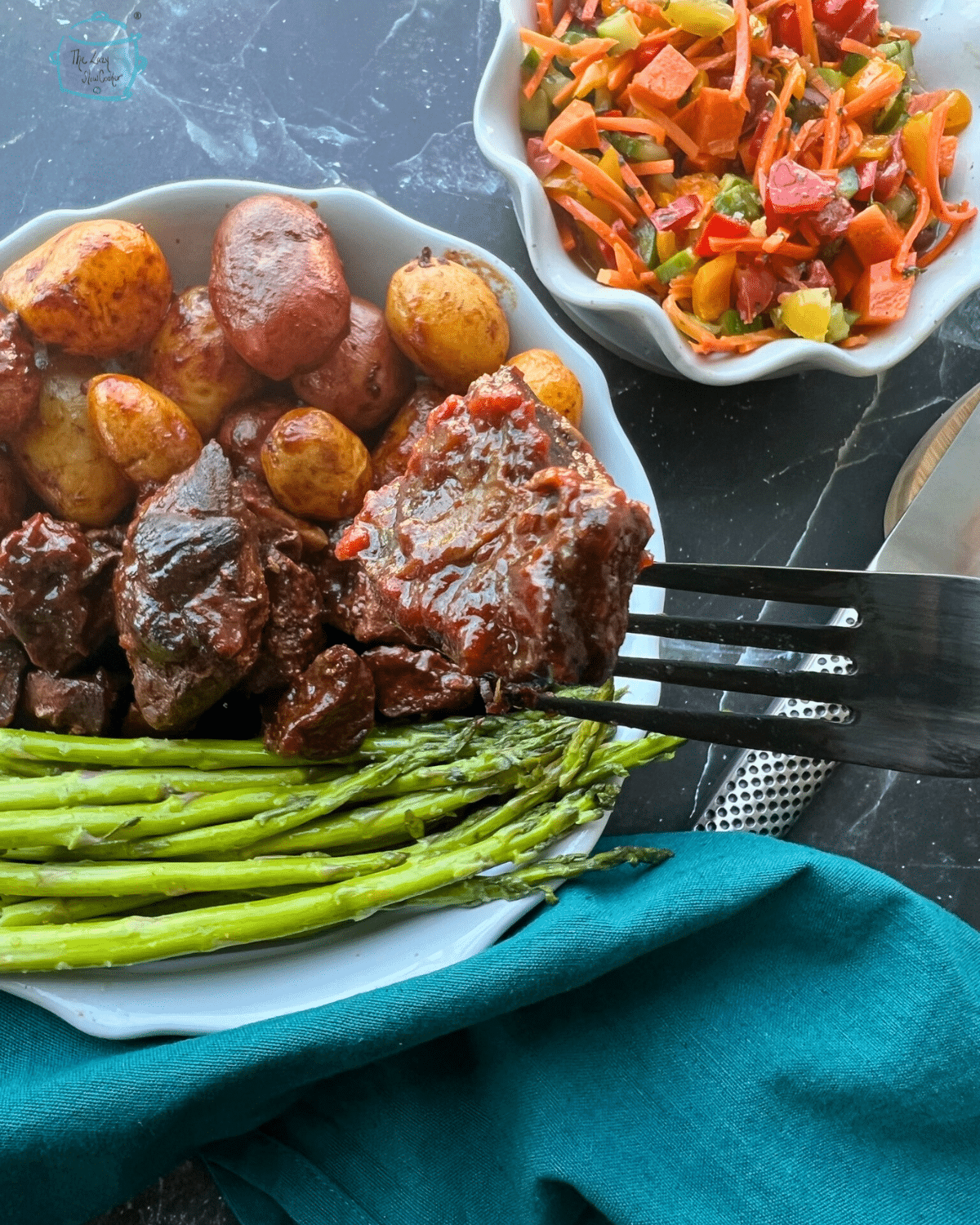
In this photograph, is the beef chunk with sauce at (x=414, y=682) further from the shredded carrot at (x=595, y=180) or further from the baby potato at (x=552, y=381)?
the shredded carrot at (x=595, y=180)

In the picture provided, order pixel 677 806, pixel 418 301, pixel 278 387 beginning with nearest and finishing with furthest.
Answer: pixel 418 301 < pixel 278 387 < pixel 677 806

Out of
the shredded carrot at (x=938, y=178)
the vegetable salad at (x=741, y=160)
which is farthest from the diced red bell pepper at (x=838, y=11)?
the shredded carrot at (x=938, y=178)

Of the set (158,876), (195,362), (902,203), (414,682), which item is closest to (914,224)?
(902,203)

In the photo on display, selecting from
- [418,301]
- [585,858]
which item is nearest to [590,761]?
[585,858]

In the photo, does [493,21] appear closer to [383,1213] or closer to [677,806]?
[677,806]

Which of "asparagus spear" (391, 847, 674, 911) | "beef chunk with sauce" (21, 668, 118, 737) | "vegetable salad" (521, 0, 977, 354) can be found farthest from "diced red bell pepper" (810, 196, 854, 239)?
"beef chunk with sauce" (21, 668, 118, 737)

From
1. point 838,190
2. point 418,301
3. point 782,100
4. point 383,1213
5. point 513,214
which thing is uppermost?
point 782,100

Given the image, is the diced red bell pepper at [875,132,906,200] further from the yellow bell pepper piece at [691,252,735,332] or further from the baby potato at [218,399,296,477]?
the baby potato at [218,399,296,477]
